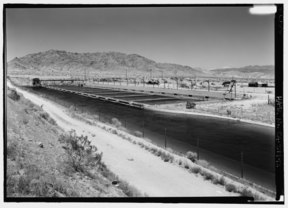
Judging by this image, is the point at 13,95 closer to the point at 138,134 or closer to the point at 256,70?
the point at 138,134

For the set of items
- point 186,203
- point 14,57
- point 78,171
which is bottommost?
point 186,203

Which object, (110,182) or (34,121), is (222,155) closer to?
(110,182)

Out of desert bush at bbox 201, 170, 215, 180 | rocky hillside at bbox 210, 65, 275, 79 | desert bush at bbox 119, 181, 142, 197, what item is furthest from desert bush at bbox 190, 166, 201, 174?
rocky hillside at bbox 210, 65, 275, 79

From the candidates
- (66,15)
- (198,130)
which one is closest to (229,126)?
(198,130)

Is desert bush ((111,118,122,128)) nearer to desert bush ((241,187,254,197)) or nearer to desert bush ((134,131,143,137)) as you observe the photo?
desert bush ((134,131,143,137))

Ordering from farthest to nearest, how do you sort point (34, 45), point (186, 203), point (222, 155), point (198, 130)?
point (198, 130) → point (222, 155) → point (34, 45) → point (186, 203)

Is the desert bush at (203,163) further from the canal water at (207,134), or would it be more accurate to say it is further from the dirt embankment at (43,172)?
the dirt embankment at (43,172)
